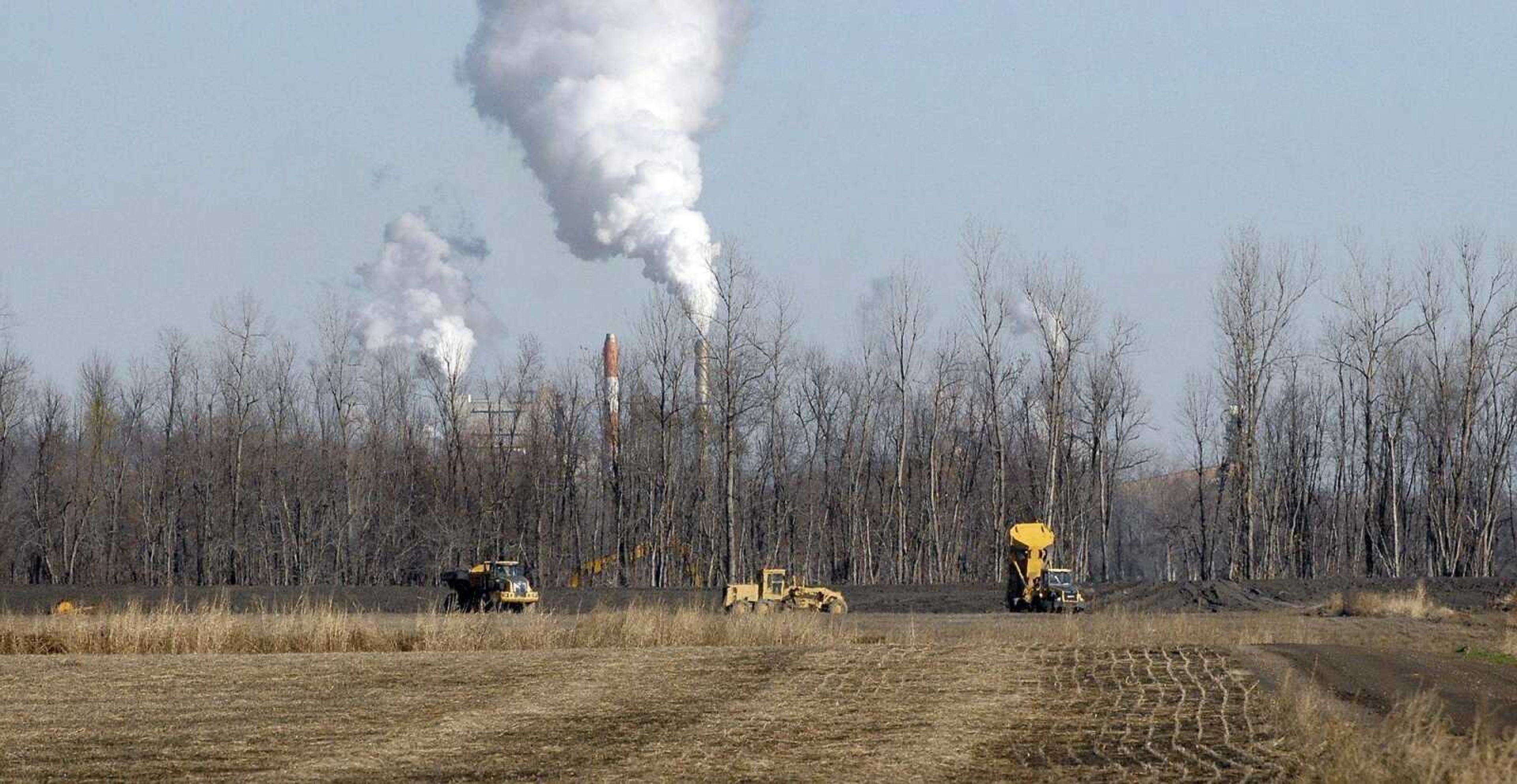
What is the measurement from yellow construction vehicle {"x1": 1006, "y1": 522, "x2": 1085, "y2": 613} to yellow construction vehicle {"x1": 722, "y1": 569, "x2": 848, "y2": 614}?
201 inches

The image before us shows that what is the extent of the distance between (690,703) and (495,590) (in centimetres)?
2684

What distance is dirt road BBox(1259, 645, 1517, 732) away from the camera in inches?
675

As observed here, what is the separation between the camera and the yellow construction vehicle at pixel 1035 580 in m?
43.6

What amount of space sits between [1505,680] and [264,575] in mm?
55125

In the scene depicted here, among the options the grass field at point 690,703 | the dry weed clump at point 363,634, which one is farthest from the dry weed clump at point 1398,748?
the dry weed clump at point 363,634

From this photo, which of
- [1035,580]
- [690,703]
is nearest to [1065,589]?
[1035,580]

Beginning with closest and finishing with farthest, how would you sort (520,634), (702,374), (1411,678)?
(1411,678), (520,634), (702,374)

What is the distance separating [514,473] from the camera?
232 feet

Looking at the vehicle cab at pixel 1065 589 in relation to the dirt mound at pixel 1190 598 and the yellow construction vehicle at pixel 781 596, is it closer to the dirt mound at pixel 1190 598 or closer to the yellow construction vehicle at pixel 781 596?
the dirt mound at pixel 1190 598

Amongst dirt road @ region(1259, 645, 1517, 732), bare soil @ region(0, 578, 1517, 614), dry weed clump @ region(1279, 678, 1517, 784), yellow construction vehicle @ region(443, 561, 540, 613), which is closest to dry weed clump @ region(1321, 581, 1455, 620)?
bare soil @ region(0, 578, 1517, 614)

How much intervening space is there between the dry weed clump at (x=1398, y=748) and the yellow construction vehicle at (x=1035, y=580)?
2806 cm

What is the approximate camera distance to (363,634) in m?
26.0

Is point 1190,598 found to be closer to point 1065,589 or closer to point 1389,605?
point 1065,589

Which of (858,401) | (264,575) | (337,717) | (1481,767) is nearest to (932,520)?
(858,401)
